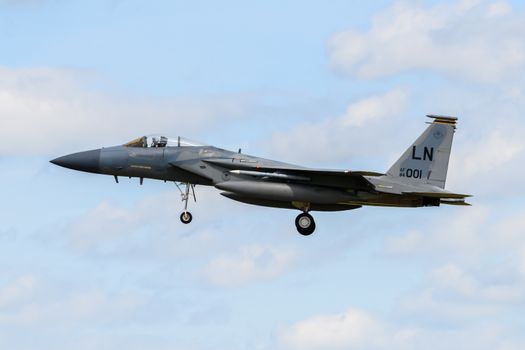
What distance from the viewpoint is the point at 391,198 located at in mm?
27781

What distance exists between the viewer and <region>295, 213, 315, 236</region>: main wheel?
91.7 ft

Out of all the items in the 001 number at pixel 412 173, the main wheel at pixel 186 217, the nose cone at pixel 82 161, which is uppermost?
the 001 number at pixel 412 173

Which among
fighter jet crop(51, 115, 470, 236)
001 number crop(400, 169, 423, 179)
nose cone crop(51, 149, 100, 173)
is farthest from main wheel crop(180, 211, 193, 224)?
001 number crop(400, 169, 423, 179)

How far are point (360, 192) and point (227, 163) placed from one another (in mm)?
4140

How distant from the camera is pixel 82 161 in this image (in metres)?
28.0

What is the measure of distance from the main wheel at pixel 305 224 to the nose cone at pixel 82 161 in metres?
6.38

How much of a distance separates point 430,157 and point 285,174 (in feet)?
15.2

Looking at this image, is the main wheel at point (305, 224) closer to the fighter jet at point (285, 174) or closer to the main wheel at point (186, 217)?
the fighter jet at point (285, 174)

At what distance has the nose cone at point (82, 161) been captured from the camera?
27.9 metres

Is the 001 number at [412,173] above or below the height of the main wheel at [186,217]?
above

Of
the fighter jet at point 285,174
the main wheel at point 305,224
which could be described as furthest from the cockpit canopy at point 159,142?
the main wheel at point 305,224

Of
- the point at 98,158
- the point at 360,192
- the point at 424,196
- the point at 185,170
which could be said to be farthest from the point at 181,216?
the point at 424,196

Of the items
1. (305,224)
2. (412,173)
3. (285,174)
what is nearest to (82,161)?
(285,174)

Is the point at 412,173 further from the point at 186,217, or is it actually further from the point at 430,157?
the point at 186,217
